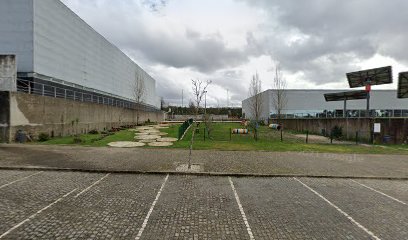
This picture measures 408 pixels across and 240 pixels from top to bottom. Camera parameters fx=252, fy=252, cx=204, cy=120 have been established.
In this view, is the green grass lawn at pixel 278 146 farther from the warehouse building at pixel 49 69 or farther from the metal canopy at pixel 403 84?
the warehouse building at pixel 49 69

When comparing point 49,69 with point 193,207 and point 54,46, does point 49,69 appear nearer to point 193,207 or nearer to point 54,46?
point 54,46

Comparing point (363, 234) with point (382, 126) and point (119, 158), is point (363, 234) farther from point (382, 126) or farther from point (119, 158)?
point (382, 126)

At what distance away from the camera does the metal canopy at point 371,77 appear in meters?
24.2

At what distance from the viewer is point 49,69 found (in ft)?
81.3

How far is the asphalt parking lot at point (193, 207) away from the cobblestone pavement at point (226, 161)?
113 cm

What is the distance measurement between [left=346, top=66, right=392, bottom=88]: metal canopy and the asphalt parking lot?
778 inches

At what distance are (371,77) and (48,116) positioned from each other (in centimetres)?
2963

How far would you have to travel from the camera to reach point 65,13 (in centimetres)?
2756

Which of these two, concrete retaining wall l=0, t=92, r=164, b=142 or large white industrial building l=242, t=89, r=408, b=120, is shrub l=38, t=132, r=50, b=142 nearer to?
concrete retaining wall l=0, t=92, r=164, b=142

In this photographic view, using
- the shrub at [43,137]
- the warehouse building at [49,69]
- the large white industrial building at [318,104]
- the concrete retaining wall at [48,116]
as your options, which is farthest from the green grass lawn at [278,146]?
the large white industrial building at [318,104]

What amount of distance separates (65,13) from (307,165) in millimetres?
29062

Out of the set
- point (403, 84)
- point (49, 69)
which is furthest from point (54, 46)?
point (403, 84)

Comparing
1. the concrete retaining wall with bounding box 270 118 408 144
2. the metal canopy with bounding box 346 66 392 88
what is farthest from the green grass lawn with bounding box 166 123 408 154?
the metal canopy with bounding box 346 66 392 88

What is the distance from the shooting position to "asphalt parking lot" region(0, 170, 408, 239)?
470cm
